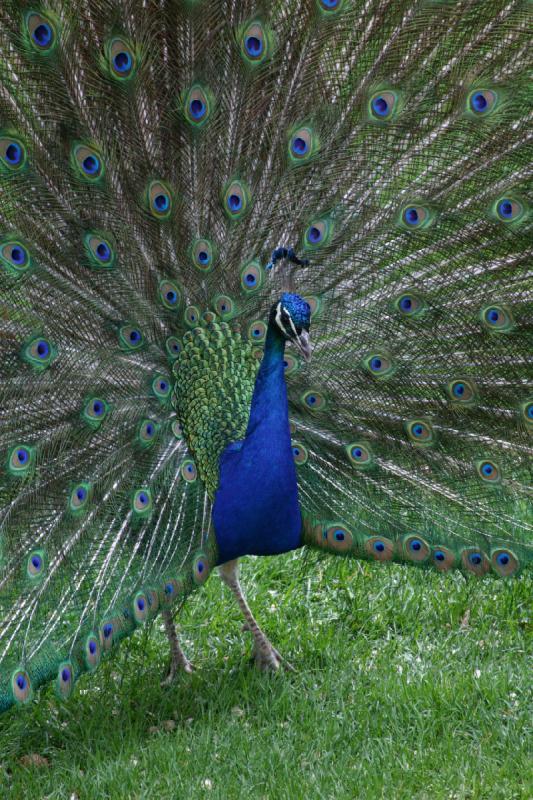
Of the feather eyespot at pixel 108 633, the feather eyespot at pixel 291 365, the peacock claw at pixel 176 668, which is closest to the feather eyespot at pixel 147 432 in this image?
the feather eyespot at pixel 291 365

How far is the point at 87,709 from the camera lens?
3516mm

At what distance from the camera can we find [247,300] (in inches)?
141

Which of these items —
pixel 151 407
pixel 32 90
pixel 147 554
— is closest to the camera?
pixel 32 90

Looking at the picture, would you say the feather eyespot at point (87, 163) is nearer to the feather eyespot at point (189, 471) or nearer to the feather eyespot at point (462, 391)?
the feather eyespot at point (189, 471)

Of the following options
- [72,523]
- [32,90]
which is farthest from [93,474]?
[32,90]

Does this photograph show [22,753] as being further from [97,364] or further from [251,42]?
[251,42]

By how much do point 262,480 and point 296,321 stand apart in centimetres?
54

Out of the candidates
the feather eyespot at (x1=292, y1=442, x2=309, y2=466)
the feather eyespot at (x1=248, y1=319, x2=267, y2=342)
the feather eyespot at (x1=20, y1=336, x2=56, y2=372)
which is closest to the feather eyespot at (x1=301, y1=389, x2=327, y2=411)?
the feather eyespot at (x1=292, y1=442, x2=309, y2=466)

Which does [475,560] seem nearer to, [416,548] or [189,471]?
[416,548]

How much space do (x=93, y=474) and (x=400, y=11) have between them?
1587 mm

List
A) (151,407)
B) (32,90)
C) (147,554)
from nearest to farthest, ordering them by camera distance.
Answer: (32,90) < (147,554) < (151,407)

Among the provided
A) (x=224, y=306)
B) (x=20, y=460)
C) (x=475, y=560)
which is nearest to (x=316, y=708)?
(x=475, y=560)

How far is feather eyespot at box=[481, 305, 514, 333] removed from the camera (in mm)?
3430

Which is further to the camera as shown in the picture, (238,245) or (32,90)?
(238,245)
